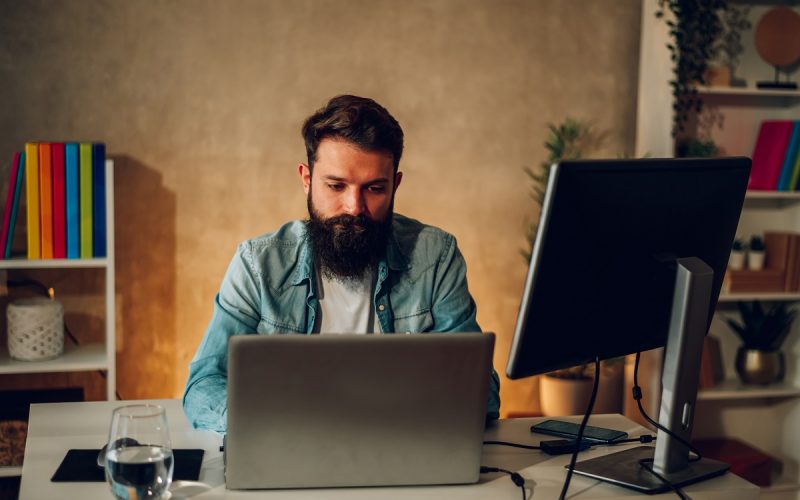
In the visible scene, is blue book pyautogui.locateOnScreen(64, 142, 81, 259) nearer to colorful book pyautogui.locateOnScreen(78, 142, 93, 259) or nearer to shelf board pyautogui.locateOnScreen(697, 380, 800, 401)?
colorful book pyautogui.locateOnScreen(78, 142, 93, 259)

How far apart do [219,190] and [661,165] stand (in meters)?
2.29

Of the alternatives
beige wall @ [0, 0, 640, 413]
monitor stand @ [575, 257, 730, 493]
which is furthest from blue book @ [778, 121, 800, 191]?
monitor stand @ [575, 257, 730, 493]

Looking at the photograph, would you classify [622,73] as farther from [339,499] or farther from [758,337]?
[339,499]

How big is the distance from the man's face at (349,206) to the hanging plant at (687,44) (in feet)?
5.73

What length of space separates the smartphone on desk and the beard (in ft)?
2.07

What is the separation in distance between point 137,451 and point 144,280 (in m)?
2.20

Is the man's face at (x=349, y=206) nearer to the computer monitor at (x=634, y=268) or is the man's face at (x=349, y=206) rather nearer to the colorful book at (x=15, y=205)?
the computer monitor at (x=634, y=268)

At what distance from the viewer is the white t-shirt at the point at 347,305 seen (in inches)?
86.1

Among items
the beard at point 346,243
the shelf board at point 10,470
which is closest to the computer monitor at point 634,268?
the beard at point 346,243

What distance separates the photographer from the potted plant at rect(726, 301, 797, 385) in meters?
3.64

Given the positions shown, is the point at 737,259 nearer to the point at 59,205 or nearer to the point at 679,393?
the point at 679,393

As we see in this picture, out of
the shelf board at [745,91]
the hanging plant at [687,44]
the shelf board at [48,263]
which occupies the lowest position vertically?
the shelf board at [48,263]

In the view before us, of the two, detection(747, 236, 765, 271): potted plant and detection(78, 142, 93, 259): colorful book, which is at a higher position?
detection(78, 142, 93, 259): colorful book

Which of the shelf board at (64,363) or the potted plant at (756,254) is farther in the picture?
the potted plant at (756,254)
